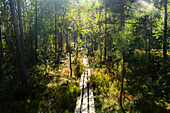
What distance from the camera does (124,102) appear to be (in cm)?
762

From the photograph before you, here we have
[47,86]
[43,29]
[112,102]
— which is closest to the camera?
[112,102]

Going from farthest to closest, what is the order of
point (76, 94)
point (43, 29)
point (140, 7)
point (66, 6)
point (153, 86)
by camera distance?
point (43, 29)
point (66, 6)
point (140, 7)
point (153, 86)
point (76, 94)

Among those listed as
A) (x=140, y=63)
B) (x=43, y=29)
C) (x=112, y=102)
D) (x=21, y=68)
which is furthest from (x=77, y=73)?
(x=43, y=29)

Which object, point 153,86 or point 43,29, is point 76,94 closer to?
point 153,86

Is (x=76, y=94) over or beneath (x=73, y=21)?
beneath

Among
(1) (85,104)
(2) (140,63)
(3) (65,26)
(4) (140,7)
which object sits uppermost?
(4) (140,7)

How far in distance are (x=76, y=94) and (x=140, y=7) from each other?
473 inches

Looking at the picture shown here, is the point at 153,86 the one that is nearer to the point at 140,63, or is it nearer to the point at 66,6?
the point at 140,63

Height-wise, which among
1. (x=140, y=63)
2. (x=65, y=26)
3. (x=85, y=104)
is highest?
(x=65, y=26)

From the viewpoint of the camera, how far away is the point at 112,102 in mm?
7441

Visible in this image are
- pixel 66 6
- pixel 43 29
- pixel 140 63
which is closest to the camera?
pixel 66 6

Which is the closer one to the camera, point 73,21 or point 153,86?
point 153,86

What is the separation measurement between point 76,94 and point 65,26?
27.5 ft

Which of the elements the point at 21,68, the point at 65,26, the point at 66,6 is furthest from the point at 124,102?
the point at 66,6
